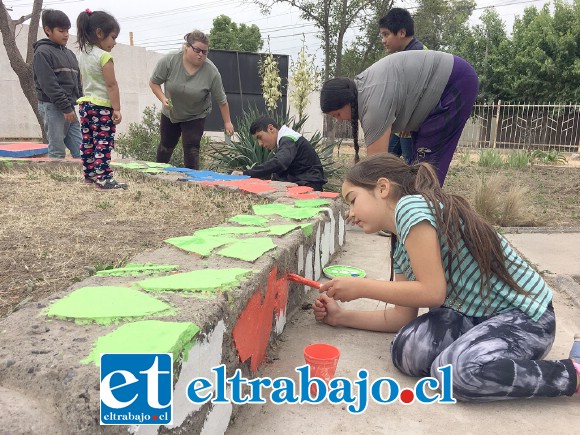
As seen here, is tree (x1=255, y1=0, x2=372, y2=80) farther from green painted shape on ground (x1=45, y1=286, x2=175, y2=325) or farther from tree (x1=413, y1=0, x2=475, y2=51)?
green painted shape on ground (x1=45, y1=286, x2=175, y2=325)

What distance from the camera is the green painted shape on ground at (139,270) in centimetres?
165

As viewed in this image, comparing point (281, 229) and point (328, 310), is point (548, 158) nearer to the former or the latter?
point (281, 229)

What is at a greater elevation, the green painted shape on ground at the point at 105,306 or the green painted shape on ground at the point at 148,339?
the green painted shape on ground at the point at 105,306

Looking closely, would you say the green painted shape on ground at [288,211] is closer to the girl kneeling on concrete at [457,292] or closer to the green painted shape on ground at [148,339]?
the girl kneeling on concrete at [457,292]

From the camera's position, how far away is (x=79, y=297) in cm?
140

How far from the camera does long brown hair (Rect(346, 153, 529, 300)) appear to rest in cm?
168

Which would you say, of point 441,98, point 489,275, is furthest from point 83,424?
point 441,98

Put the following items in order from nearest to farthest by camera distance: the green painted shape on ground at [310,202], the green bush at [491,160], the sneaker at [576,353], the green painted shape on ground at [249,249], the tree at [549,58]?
the sneaker at [576,353] → the green painted shape on ground at [249,249] → the green painted shape on ground at [310,202] → the green bush at [491,160] → the tree at [549,58]

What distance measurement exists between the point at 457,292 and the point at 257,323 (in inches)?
27.9

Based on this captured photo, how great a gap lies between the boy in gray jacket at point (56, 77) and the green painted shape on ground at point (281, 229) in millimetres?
3035

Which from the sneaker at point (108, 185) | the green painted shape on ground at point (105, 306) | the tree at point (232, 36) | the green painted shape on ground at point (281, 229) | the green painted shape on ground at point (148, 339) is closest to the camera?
the green painted shape on ground at point (148, 339)

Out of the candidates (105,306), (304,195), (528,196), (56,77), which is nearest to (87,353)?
(105,306)

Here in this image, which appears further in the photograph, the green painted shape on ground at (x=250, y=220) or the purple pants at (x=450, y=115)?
the purple pants at (x=450, y=115)

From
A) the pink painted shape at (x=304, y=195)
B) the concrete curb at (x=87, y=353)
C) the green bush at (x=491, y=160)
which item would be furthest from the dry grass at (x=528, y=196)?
the concrete curb at (x=87, y=353)
